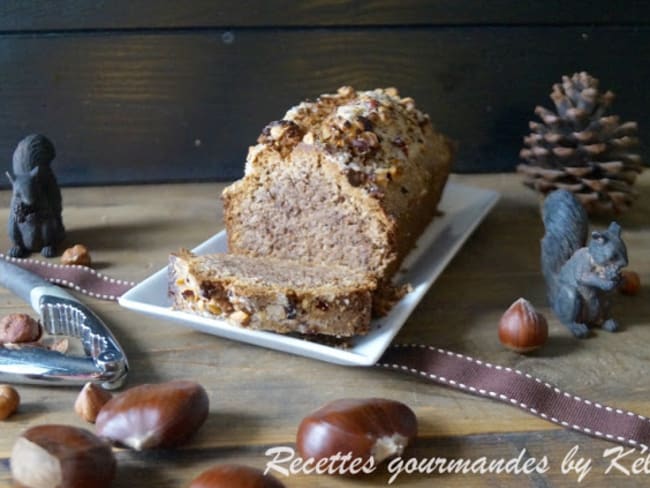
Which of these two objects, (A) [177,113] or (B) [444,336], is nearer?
(B) [444,336]

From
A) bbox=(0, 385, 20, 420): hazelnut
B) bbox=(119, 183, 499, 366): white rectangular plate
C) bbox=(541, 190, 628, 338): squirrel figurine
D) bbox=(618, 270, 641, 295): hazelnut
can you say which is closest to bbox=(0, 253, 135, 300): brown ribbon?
bbox=(119, 183, 499, 366): white rectangular plate

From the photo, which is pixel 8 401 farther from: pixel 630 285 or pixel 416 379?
pixel 630 285

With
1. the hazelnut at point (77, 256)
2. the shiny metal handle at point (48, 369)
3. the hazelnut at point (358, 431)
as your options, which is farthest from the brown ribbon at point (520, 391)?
the hazelnut at point (77, 256)

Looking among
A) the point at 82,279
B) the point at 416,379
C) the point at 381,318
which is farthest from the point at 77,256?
the point at 416,379

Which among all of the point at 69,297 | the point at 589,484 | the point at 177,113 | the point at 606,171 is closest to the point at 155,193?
the point at 177,113

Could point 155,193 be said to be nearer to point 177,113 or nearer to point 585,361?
point 177,113

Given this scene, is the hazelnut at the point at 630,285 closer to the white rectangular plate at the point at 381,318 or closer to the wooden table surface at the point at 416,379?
the wooden table surface at the point at 416,379
